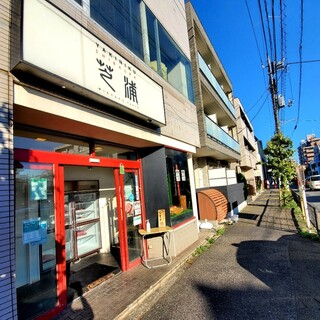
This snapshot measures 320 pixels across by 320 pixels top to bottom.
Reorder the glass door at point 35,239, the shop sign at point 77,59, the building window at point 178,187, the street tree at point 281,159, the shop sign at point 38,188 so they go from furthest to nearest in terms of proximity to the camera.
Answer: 1. the street tree at point 281,159
2. the building window at point 178,187
3. the shop sign at point 38,188
4. the glass door at point 35,239
5. the shop sign at point 77,59

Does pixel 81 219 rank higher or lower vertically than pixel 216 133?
lower

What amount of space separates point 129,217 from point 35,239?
268 centimetres

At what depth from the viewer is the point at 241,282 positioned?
15.8ft

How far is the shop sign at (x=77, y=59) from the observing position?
9.70 ft

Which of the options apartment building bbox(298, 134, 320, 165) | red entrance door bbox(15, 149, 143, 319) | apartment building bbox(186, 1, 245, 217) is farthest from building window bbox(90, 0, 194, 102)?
A: apartment building bbox(298, 134, 320, 165)

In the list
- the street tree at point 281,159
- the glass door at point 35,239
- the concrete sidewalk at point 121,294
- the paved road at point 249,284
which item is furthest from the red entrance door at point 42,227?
the street tree at point 281,159

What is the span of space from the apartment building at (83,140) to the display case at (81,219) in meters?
0.03

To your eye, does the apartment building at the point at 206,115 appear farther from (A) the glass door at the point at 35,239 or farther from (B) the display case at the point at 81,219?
(A) the glass door at the point at 35,239

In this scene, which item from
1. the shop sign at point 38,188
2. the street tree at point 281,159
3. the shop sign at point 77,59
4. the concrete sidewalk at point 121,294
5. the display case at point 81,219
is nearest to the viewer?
the shop sign at point 77,59

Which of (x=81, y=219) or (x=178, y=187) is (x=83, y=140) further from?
(x=178, y=187)

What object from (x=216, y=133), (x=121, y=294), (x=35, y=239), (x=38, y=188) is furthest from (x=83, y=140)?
(x=216, y=133)

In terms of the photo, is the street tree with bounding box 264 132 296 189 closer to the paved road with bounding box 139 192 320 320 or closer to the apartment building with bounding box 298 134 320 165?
the paved road with bounding box 139 192 320 320

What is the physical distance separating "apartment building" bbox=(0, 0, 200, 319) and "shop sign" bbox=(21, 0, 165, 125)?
17 millimetres

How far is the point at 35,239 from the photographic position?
3.58 m
